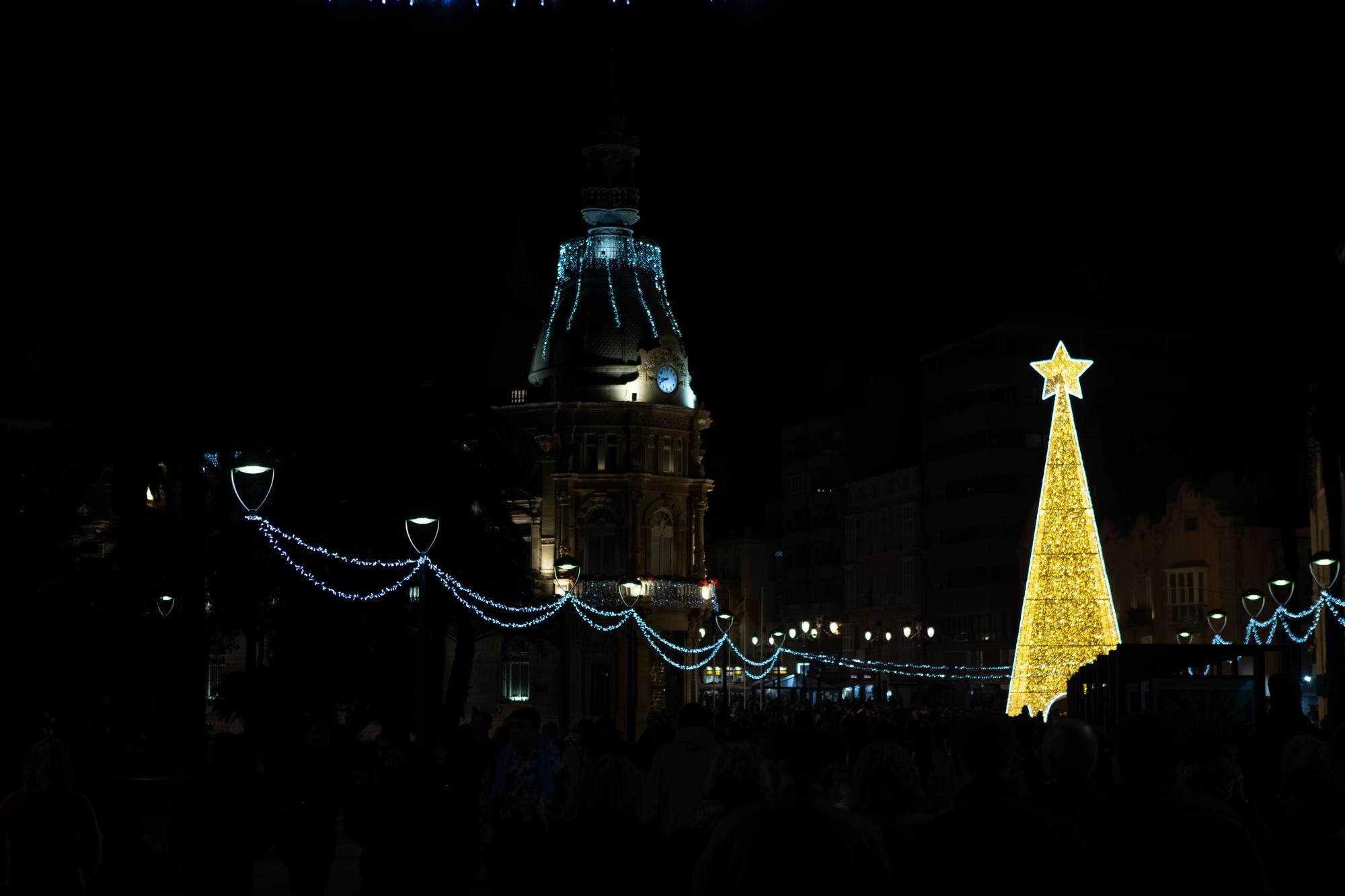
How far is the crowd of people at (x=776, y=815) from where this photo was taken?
22.3 feet


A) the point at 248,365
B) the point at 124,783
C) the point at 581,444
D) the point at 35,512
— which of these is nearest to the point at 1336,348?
the point at 248,365

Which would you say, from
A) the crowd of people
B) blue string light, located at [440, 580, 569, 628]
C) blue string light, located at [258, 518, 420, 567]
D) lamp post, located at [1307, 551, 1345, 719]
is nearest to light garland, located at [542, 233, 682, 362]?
blue string light, located at [440, 580, 569, 628]

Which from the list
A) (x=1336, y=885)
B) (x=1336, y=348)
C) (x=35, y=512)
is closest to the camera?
(x=1336, y=885)

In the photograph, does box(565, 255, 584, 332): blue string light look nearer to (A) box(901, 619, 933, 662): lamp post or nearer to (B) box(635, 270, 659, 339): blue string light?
(B) box(635, 270, 659, 339): blue string light

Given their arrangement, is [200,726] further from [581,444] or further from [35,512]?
[581,444]

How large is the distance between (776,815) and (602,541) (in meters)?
72.1

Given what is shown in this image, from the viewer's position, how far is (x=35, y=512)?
99.8ft

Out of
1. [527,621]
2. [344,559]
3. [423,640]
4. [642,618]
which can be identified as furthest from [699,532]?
[423,640]

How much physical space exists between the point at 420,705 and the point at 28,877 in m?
14.2

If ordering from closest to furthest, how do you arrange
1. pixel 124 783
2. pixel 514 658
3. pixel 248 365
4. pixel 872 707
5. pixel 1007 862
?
pixel 1007 862
pixel 124 783
pixel 248 365
pixel 872 707
pixel 514 658

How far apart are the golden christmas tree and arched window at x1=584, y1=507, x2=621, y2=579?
122 ft

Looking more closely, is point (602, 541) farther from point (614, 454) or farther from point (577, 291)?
point (577, 291)

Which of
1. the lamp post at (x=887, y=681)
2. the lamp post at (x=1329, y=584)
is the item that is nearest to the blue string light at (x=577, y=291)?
the lamp post at (x=887, y=681)

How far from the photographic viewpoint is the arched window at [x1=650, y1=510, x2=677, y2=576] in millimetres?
78812
